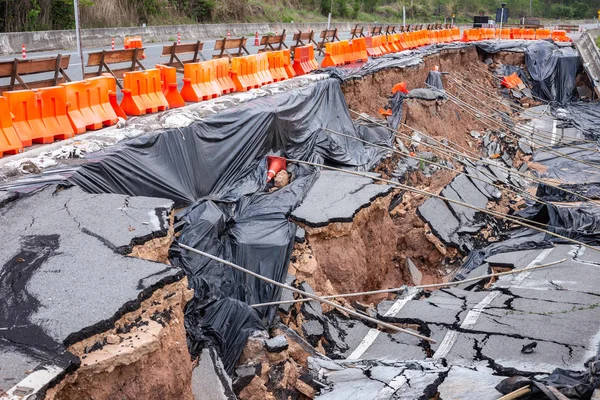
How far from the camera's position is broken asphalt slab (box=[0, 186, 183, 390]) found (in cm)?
439

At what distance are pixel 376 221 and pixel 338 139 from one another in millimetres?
3132

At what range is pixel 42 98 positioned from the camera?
8.59 meters

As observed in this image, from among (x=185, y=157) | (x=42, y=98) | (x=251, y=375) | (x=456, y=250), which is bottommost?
(x=456, y=250)

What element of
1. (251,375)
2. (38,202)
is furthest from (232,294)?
(38,202)

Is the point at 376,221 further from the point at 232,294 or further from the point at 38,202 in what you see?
the point at 38,202

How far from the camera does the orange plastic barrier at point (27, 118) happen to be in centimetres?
823

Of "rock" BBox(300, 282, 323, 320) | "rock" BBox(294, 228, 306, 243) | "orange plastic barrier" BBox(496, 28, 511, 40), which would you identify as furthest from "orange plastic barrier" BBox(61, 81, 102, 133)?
"orange plastic barrier" BBox(496, 28, 511, 40)

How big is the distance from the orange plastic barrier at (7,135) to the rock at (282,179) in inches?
151

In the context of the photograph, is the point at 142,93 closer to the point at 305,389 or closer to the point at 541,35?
the point at 305,389

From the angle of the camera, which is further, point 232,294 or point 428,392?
point 232,294

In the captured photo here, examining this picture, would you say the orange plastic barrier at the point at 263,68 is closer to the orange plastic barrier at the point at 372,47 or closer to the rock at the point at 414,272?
the rock at the point at 414,272

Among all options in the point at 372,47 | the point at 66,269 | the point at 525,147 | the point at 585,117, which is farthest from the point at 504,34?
the point at 66,269

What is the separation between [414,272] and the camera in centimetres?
1075

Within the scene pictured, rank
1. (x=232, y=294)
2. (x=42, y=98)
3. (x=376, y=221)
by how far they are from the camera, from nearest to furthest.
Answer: (x=232, y=294), (x=42, y=98), (x=376, y=221)
